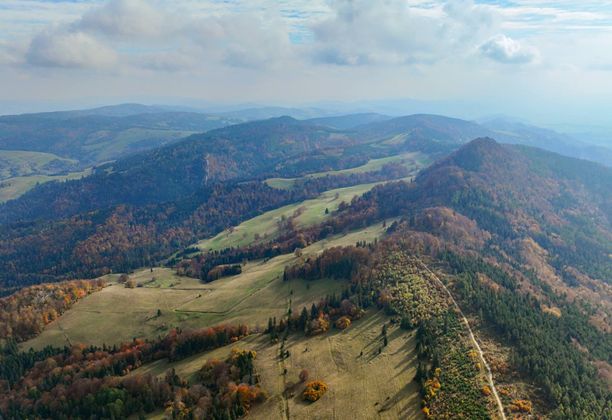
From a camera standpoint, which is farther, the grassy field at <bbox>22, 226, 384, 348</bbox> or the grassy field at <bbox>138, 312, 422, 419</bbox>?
the grassy field at <bbox>22, 226, 384, 348</bbox>

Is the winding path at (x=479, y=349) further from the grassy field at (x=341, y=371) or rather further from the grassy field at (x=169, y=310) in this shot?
the grassy field at (x=169, y=310)

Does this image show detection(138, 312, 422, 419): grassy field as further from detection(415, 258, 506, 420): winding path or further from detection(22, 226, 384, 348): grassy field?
detection(22, 226, 384, 348): grassy field

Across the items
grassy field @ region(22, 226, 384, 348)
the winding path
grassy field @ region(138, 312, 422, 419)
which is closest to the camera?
the winding path

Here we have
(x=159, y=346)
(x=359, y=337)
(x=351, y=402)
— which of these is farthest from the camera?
(x=159, y=346)

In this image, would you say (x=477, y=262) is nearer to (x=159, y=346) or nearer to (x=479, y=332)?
(x=479, y=332)

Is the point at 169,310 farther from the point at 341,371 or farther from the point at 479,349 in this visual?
the point at 479,349

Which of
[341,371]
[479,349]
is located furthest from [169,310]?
[479,349]

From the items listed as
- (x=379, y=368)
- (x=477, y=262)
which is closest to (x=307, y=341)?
(x=379, y=368)

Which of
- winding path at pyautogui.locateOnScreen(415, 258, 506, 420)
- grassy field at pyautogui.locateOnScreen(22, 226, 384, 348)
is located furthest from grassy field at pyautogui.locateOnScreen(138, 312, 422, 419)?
grassy field at pyautogui.locateOnScreen(22, 226, 384, 348)

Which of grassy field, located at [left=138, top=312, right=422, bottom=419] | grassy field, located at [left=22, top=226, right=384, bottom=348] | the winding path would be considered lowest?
grassy field, located at [left=22, top=226, right=384, bottom=348]
